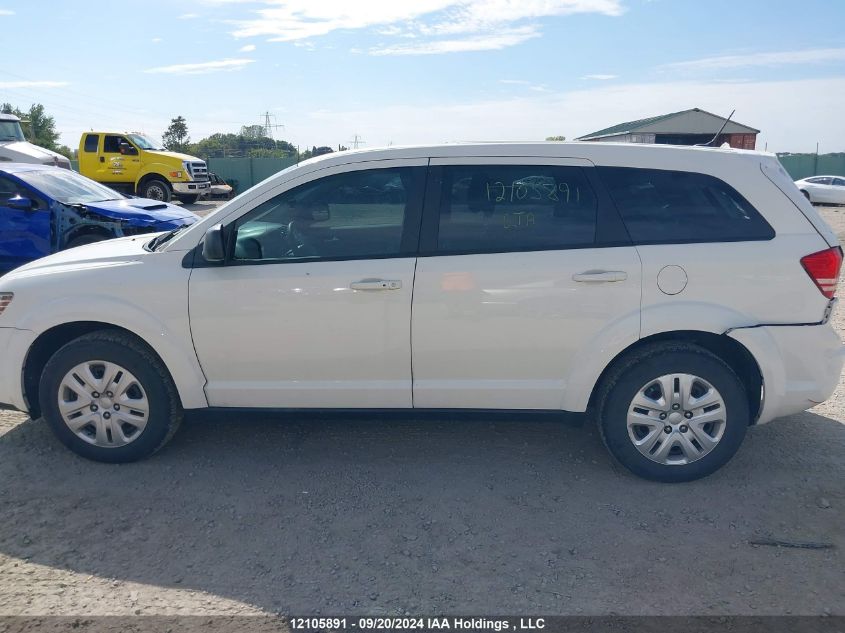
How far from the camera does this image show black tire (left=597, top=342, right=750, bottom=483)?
3.74 m

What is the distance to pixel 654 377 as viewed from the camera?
3.75 m

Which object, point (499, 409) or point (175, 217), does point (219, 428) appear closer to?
point (499, 409)

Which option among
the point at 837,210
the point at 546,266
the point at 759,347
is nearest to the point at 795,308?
the point at 759,347

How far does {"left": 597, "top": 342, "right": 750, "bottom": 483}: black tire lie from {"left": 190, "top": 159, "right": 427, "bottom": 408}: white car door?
1159 mm

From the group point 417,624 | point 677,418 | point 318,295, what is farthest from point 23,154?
Answer: point 417,624

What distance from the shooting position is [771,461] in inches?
165

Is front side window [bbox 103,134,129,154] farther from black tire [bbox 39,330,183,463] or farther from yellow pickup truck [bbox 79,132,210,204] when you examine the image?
black tire [bbox 39,330,183,463]

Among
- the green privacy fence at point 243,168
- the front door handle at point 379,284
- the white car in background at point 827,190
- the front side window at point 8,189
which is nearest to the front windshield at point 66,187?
the front side window at point 8,189

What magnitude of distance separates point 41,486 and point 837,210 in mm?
29113

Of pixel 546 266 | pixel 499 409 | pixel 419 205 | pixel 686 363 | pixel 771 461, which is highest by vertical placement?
pixel 419 205

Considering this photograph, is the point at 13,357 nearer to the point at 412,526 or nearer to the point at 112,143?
the point at 412,526

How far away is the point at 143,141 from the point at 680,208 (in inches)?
860

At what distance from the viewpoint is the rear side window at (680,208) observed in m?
3.74

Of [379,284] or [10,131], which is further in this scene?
[10,131]
